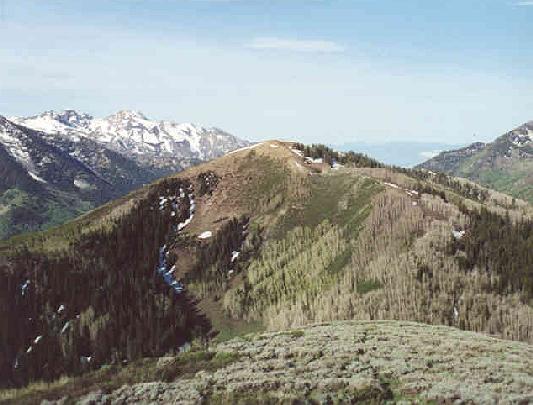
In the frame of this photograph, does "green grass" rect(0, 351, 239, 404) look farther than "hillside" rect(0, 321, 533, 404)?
Yes

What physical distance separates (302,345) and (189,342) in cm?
11811

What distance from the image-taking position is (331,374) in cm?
5353

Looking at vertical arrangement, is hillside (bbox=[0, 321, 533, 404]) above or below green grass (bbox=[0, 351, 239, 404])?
above

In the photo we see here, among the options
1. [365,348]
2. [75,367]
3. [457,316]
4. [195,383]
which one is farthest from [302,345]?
[75,367]

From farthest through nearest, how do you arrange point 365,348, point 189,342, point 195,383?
point 189,342
point 365,348
point 195,383

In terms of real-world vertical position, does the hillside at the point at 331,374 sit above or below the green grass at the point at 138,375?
above

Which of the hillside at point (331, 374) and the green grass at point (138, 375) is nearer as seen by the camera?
the hillside at point (331, 374)

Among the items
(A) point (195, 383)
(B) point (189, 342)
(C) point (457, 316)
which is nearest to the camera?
(A) point (195, 383)

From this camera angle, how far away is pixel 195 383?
55.7 metres

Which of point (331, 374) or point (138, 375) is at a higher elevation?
point (331, 374)

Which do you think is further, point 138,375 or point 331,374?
point 138,375

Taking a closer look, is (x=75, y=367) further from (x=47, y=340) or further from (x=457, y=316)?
(x=457, y=316)

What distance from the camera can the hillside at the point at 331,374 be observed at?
46.7 metres

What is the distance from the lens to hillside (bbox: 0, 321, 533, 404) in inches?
1839
